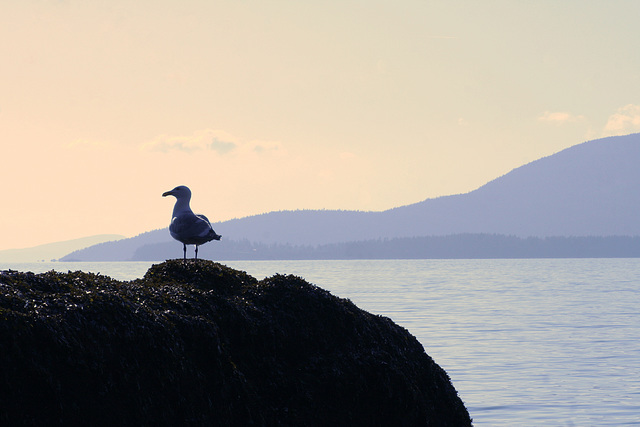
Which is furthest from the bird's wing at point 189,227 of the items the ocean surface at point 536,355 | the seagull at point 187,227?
the ocean surface at point 536,355

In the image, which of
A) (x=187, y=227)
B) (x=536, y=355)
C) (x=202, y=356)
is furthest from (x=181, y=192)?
(x=536, y=355)

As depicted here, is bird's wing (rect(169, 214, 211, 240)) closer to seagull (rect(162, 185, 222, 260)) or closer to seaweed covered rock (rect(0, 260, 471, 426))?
seagull (rect(162, 185, 222, 260))

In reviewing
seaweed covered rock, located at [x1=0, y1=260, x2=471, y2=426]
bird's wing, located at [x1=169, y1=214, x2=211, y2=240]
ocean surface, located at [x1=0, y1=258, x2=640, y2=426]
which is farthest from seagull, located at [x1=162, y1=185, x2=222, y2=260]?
ocean surface, located at [x1=0, y1=258, x2=640, y2=426]

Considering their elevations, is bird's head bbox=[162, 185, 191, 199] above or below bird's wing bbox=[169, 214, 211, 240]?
above

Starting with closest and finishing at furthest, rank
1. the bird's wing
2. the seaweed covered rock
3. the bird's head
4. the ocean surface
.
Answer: the seaweed covered rock
the bird's wing
the bird's head
the ocean surface

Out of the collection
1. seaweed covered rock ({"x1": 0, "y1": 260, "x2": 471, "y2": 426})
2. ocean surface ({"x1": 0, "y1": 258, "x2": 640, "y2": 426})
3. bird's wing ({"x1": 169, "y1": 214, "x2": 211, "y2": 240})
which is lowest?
ocean surface ({"x1": 0, "y1": 258, "x2": 640, "y2": 426})

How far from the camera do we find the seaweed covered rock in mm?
6215

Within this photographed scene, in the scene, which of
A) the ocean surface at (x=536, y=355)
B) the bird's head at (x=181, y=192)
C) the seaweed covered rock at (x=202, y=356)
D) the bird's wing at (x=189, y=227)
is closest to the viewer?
the seaweed covered rock at (x=202, y=356)

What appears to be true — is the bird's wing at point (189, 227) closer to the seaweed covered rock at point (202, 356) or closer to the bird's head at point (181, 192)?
the bird's head at point (181, 192)

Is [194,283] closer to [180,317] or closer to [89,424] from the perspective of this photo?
[180,317]

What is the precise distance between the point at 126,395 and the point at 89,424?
410 mm

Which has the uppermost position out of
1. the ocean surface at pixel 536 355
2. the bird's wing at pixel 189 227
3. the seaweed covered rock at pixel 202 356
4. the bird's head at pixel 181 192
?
the bird's head at pixel 181 192

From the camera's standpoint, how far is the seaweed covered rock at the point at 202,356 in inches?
245

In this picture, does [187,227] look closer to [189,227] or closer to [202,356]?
[189,227]
